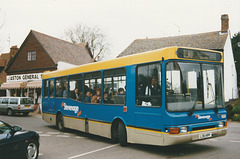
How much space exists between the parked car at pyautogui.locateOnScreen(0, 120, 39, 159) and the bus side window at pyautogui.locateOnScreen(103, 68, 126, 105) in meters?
2.98

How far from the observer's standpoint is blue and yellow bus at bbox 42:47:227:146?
23.4 ft

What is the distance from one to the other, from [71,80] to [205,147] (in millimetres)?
6362

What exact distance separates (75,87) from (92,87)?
1.53 metres

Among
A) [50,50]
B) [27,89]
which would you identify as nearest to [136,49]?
[50,50]

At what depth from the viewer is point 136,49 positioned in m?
36.1

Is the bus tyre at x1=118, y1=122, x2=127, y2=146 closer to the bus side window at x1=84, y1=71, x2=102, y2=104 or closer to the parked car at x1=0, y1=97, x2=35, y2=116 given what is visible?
the bus side window at x1=84, y1=71, x2=102, y2=104

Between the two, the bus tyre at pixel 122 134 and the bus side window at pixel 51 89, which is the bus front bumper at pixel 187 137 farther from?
the bus side window at pixel 51 89

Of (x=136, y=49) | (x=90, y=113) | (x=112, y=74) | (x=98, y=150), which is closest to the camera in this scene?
(x=98, y=150)

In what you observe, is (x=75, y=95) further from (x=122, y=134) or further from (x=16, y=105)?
(x=16, y=105)

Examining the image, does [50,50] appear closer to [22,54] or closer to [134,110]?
[22,54]

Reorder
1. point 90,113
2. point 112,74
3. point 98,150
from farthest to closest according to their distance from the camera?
point 90,113, point 112,74, point 98,150

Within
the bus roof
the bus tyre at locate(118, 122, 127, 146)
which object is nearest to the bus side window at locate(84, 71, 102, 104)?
the bus roof

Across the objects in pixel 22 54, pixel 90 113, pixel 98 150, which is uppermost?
pixel 22 54

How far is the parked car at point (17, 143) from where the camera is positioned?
607cm
